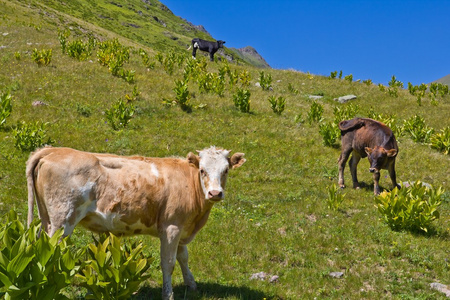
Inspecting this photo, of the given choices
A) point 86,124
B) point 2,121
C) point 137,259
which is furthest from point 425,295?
point 2,121

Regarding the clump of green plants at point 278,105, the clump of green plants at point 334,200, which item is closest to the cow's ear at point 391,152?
the clump of green plants at point 334,200

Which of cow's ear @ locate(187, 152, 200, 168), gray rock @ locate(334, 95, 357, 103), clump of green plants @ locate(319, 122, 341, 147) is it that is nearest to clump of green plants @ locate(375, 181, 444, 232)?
cow's ear @ locate(187, 152, 200, 168)

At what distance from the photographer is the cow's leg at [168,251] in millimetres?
5543

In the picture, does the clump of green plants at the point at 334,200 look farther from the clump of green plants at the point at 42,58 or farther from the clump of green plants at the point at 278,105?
the clump of green plants at the point at 42,58

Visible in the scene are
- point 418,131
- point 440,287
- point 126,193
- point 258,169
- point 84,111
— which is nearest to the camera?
point 126,193

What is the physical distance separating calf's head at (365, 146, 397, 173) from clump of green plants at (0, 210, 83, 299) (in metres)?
10.1

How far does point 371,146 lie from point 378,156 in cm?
84

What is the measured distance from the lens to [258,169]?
13727 millimetres

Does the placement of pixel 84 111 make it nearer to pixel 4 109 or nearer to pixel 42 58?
pixel 4 109

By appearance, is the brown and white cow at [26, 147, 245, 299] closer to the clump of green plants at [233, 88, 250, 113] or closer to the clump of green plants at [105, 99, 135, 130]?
the clump of green plants at [105, 99, 135, 130]

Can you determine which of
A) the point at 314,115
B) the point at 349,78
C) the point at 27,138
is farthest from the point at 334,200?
the point at 349,78

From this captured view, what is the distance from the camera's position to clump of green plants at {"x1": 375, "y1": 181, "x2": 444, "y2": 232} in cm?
890

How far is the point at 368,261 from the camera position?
790cm

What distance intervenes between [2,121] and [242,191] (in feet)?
30.1
